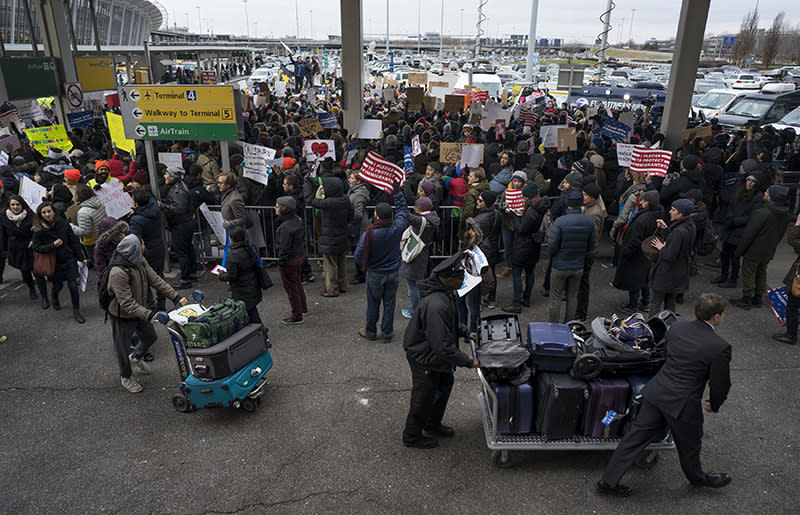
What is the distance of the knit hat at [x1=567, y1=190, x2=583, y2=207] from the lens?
22.5 feet

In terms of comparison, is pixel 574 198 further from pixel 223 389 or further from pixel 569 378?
pixel 223 389

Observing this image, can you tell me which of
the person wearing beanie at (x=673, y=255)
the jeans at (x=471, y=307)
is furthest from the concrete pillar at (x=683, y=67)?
the jeans at (x=471, y=307)

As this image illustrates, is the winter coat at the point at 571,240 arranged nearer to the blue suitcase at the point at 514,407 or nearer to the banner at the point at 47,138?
the blue suitcase at the point at 514,407

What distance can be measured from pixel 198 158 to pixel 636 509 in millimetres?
9305

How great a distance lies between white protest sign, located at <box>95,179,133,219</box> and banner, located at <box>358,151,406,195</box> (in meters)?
3.33

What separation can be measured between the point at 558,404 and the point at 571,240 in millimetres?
2867

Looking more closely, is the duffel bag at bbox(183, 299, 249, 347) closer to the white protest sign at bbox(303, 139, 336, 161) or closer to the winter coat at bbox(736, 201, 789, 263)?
the white protest sign at bbox(303, 139, 336, 161)

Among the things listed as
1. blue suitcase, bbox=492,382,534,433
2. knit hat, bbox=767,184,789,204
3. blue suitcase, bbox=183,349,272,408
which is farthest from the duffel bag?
knit hat, bbox=767,184,789,204

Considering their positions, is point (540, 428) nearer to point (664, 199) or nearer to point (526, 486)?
point (526, 486)

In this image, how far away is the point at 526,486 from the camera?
15.4 feet

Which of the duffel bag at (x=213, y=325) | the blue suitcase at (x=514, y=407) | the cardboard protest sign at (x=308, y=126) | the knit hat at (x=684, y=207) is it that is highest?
the cardboard protest sign at (x=308, y=126)

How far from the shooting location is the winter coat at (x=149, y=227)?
762 centimetres

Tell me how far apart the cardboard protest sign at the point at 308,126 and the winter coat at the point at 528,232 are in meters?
6.38

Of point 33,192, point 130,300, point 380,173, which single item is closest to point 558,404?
point 380,173
